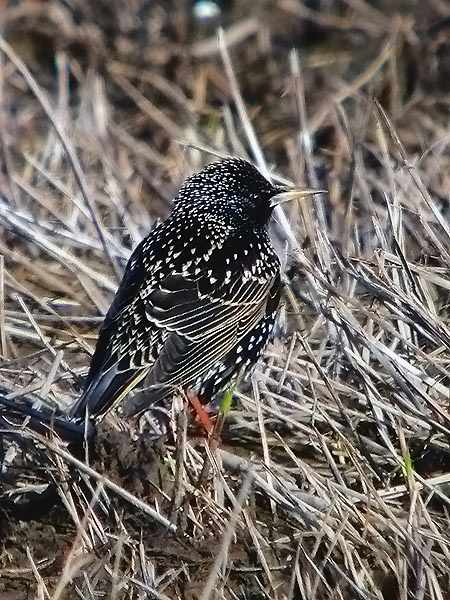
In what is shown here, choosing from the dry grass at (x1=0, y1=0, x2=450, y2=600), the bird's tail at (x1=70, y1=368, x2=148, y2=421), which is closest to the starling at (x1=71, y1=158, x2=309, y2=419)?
the bird's tail at (x1=70, y1=368, x2=148, y2=421)

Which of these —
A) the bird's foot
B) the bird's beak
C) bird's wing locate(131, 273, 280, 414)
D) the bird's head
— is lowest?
the bird's foot

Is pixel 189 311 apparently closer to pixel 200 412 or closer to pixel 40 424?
pixel 200 412

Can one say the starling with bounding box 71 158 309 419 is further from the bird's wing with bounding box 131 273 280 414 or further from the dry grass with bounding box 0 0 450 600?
the dry grass with bounding box 0 0 450 600

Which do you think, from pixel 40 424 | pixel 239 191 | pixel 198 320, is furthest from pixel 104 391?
pixel 239 191

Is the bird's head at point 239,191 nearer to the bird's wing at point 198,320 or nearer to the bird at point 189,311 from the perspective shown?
the bird at point 189,311

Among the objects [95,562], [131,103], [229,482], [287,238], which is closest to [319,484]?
[229,482]

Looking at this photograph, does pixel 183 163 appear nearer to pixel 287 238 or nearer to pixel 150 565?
pixel 287 238
